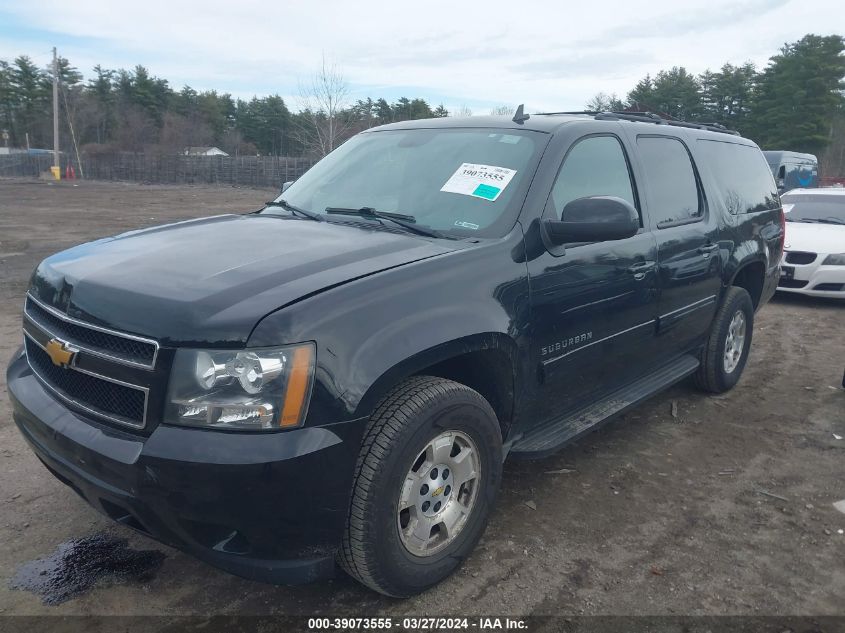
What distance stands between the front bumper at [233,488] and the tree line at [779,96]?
1736 inches

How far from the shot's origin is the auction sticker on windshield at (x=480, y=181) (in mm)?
3274

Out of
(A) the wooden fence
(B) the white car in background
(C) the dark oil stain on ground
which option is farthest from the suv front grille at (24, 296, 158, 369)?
(A) the wooden fence

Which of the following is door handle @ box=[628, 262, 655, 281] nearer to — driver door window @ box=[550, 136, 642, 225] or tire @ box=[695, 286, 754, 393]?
driver door window @ box=[550, 136, 642, 225]

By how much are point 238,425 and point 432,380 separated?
0.80m

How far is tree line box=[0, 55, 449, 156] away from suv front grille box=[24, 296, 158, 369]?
2501 inches

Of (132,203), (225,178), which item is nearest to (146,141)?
(225,178)

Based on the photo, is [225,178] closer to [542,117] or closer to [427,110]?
[427,110]

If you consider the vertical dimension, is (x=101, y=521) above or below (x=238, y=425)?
below

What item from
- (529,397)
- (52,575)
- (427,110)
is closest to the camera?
(52,575)

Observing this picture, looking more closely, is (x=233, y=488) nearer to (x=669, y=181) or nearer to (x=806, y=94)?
(x=669, y=181)

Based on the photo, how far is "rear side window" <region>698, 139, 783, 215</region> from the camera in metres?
4.93

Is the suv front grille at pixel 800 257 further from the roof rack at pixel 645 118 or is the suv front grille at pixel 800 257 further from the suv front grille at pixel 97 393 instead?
the suv front grille at pixel 97 393

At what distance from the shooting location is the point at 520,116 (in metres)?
3.76

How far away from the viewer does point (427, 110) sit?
64562mm
